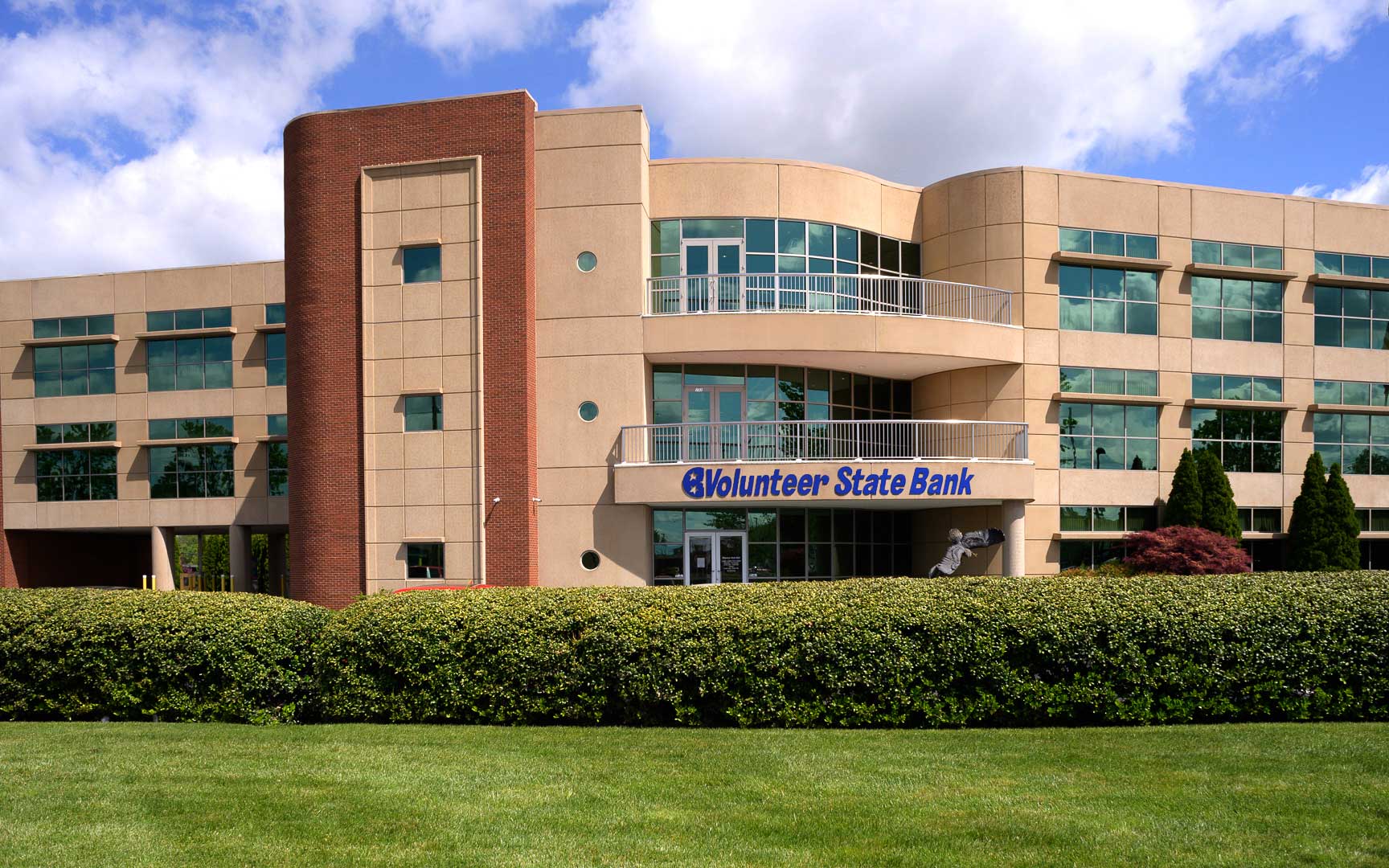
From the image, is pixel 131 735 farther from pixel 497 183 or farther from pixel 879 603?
pixel 497 183

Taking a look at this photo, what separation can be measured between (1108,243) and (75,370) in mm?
32766

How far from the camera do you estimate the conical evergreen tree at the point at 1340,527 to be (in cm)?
2912

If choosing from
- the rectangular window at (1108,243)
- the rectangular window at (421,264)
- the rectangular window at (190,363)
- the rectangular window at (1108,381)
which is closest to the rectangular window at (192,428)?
the rectangular window at (190,363)

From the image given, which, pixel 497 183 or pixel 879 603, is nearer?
pixel 879 603

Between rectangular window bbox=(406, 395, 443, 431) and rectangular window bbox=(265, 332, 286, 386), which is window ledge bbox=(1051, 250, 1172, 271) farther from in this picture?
rectangular window bbox=(265, 332, 286, 386)

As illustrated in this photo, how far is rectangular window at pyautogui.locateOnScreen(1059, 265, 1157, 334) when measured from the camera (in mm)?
28766

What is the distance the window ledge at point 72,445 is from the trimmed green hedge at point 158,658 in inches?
872

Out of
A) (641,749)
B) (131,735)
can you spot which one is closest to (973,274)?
(641,749)

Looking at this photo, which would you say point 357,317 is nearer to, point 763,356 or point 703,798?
point 763,356

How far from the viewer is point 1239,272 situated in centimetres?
2983

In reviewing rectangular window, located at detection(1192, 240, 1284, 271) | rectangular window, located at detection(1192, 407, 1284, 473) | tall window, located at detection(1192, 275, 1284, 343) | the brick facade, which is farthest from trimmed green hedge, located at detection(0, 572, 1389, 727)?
rectangular window, located at detection(1192, 240, 1284, 271)

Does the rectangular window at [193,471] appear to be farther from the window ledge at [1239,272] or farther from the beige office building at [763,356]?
the window ledge at [1239,272]

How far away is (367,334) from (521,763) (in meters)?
17.9

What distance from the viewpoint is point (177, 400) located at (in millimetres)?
34625
